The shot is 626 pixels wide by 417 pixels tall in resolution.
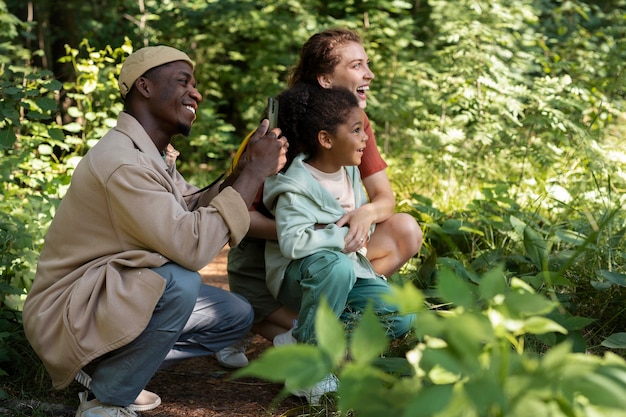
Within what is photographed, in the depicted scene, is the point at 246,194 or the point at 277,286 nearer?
the point at 246,194

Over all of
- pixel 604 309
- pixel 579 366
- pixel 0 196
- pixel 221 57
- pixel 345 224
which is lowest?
pixel 221 57

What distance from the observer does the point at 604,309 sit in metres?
2.91

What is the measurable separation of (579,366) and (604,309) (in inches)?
75.2

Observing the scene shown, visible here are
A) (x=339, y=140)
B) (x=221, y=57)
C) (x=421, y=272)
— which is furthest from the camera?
(x=221, y=57)

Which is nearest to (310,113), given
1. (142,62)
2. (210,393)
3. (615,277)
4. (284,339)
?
(142,62)

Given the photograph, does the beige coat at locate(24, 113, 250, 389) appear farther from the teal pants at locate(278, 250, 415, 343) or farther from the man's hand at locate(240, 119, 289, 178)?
the teal pants at locate(278, 250, 415, 343)

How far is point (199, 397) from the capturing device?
280 cm

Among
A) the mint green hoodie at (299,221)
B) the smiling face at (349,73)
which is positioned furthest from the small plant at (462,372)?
the smiling face at (349,73)

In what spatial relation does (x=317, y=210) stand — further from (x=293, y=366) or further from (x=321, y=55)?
(x=293, y=366)

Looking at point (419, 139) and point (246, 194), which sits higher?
point (246, 194)

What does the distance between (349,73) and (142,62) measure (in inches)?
37.4

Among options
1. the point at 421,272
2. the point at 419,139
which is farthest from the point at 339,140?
the point at 419,139

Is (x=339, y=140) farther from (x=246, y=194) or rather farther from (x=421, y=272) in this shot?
(x=421, y=272)

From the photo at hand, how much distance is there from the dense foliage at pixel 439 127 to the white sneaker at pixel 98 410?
49 cm
